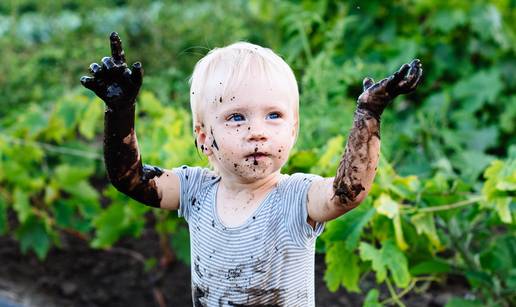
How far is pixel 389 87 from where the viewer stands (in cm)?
176

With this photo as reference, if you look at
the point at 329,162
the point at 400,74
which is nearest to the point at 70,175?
the point at 329,162

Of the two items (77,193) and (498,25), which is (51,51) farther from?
(498,25)

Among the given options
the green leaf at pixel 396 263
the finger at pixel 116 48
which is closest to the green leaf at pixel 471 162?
the green leaf at pixel 396 263

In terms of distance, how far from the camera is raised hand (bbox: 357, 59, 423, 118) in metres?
1.75

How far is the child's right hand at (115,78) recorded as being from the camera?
193cm

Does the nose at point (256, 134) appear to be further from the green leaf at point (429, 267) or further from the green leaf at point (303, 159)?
the green leaf at point (429, 267)

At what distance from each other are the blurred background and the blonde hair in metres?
0.81

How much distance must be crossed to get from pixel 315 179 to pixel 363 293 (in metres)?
1.84

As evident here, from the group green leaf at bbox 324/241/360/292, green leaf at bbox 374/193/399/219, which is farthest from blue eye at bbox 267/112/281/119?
green leaf at bbox 324/241/360/292

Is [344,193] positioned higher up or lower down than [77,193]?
lower down

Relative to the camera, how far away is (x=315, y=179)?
6.72 ft

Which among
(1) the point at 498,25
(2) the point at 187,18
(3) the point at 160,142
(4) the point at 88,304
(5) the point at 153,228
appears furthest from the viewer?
(2) the point at 187,18

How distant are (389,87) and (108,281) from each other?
283 centimetres

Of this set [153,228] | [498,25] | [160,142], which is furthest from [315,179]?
[498,25]
